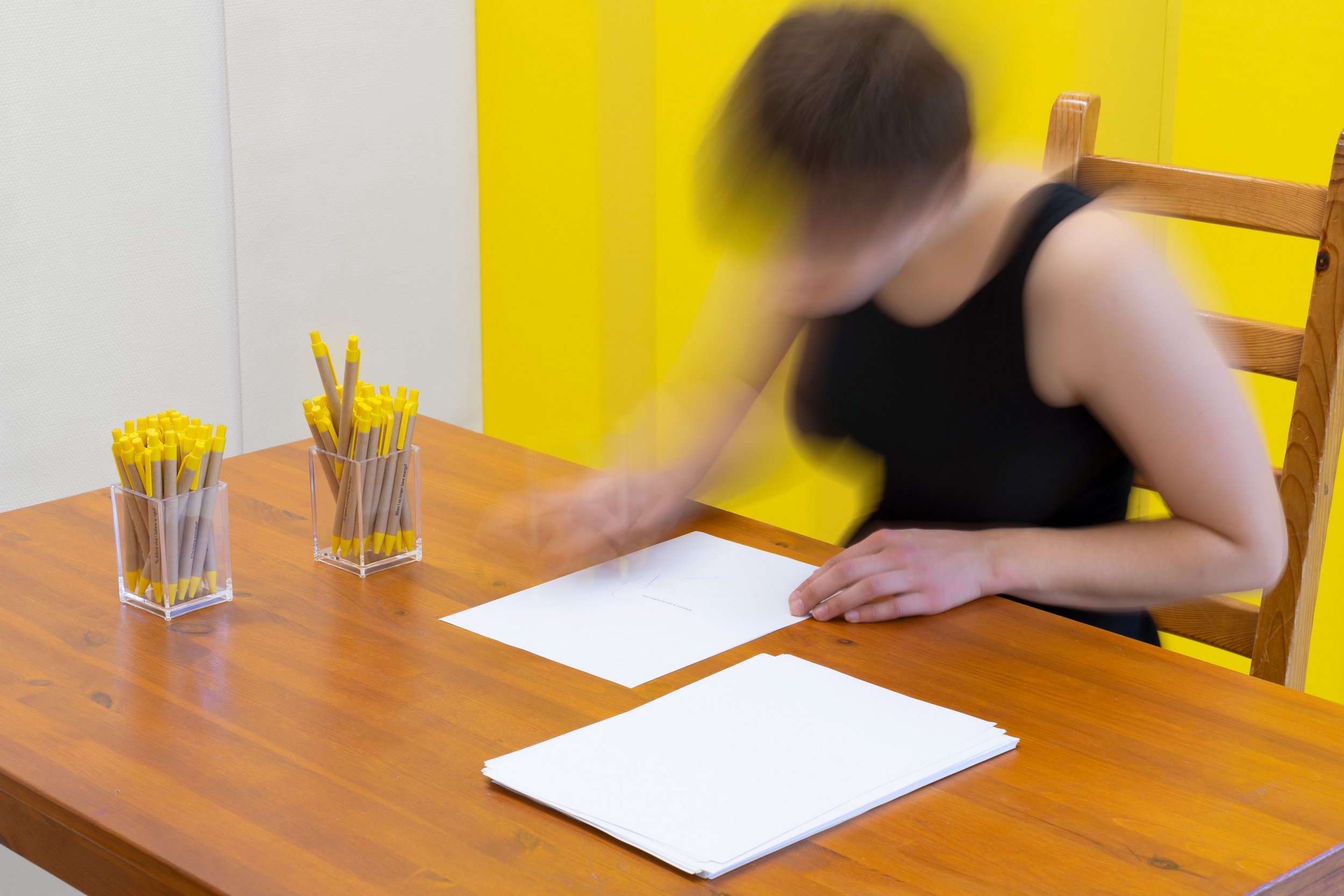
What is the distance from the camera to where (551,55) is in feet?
10.5

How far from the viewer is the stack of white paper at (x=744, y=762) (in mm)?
864

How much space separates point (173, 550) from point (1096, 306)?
799 mm

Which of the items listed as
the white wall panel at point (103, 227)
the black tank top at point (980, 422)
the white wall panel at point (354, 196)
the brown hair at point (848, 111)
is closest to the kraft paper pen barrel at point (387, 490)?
the brown hair at point (848, 111)

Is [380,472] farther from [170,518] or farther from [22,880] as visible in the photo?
[22,880]

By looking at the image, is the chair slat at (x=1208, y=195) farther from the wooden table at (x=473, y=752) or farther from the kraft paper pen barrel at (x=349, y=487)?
the kraft paper pen barrel at (x=349, y=487)

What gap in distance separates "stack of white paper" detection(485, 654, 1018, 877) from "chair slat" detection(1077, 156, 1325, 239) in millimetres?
685

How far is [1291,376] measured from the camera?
1410 mm

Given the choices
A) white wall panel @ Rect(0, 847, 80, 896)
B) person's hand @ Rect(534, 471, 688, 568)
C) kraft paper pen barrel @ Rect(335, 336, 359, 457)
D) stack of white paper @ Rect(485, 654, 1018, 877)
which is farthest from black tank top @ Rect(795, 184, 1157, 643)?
white wall panel @ Rect(0, 847, 80, 896)

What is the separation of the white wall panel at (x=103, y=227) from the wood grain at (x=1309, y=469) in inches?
84.9

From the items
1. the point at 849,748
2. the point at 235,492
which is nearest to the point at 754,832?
the point at 849,748

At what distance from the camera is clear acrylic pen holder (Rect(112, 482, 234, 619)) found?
1186 mm

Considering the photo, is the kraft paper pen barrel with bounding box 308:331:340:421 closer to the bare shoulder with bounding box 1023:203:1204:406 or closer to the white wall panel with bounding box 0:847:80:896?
the bare shoulder with bounding box 1023:203:1204:406

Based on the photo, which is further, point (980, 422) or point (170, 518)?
point (980, 422)

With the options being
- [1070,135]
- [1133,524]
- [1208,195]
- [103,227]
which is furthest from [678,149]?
[1133,524]
